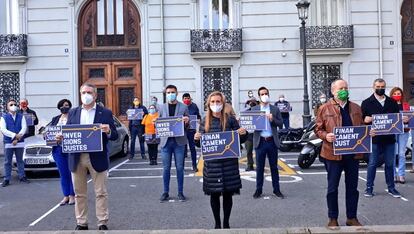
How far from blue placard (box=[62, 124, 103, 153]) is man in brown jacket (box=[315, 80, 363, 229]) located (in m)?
2.92

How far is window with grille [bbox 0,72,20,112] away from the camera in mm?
22953

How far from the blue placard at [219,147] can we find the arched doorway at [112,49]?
16587 millimetres

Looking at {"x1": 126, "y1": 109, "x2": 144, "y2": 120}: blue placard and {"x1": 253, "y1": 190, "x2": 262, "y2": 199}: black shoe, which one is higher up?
{"x1": 126, "y1": 109, "x2": 144, "y2": 120}: blue placard

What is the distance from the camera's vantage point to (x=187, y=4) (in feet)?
74.5

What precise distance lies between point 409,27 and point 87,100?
64.8 ft

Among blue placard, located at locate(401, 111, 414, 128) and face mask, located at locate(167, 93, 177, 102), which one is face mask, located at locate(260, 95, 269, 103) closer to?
face mask, located at locate(167, 93, 177, 102)

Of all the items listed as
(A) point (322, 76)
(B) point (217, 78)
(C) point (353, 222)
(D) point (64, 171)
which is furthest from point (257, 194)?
(A) point (322, 76)

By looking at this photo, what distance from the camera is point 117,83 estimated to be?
76.1ft

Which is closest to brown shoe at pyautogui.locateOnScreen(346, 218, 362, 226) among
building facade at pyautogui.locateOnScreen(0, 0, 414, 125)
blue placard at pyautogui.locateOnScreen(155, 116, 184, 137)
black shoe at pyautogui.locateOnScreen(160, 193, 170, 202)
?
blue placard at pyautogui.locateOnScreen(155, 116, 184, 137)

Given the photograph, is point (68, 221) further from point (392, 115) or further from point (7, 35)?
point (7, 35)

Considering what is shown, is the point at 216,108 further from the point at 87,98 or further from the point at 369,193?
the point at 369,193

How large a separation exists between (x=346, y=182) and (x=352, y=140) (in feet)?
1.84

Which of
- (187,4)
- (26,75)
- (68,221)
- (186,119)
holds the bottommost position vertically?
(68,221)

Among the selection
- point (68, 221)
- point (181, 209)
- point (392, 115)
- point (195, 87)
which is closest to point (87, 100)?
point (68, 221)
